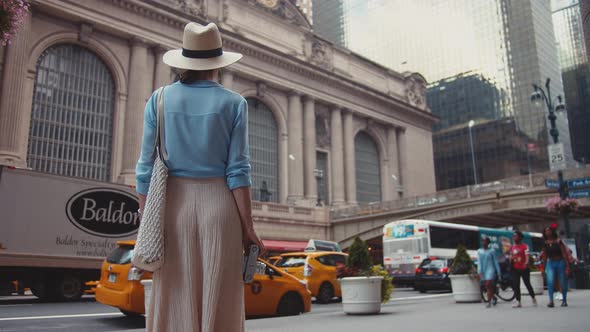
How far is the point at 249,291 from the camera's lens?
10531 mm

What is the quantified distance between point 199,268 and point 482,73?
272 feet

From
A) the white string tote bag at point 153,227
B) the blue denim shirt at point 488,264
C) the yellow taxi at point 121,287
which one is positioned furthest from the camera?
the blue denim shirt at point 488,264

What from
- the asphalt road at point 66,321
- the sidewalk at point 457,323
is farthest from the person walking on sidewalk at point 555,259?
the asphalt road at point 66,321

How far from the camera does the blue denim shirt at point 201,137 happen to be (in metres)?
2.84

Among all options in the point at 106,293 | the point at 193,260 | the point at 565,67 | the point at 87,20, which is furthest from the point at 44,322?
the point at 565,67

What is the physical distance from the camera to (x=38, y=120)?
29.7 metres

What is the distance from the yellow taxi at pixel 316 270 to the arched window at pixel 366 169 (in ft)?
107

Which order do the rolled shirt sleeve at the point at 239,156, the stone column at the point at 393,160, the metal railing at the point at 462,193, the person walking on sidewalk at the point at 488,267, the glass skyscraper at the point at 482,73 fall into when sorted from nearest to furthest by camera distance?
the rolled shirt sleeve at the point at 239,156, the person walking on sidewalk at the point at 488,267, the metal railing at the point at 462,193, the stone column at the point at 393,160, the glass skyscraper at the point at 482,73

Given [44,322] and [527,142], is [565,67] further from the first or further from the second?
[44,322]

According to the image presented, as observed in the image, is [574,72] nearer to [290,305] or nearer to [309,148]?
[309,148]

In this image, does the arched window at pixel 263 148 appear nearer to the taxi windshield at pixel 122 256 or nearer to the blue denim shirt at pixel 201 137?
the taxi windshield at pixel 122 256

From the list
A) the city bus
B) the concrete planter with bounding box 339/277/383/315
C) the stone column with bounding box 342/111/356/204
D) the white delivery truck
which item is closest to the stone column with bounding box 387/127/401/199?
the stone column with bounding box 342/111/356/204

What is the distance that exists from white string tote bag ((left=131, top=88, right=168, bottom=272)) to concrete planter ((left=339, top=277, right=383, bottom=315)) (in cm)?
844

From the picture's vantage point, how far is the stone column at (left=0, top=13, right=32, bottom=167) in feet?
88.8
